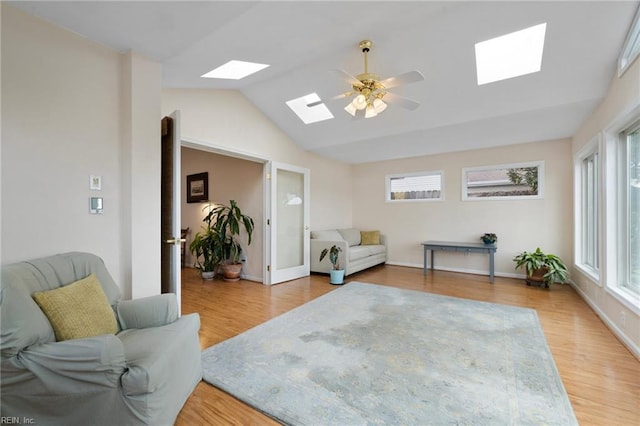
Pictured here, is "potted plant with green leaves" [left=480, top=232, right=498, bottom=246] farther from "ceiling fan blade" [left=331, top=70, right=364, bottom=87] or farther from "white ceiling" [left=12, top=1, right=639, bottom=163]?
"ceiling fan blade" [left=331, top=70, right=364, bottom=87]

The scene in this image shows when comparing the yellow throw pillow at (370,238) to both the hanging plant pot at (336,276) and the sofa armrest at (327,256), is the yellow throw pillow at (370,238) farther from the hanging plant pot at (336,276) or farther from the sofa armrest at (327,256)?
the hanging plant pot at (336,276)

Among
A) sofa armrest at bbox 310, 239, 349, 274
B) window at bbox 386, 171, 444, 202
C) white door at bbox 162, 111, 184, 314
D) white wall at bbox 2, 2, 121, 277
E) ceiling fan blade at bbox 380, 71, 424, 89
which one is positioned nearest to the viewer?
white wall at bbox 2, 2, 121, 277

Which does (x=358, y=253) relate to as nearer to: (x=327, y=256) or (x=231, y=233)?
(x=327, y=256)

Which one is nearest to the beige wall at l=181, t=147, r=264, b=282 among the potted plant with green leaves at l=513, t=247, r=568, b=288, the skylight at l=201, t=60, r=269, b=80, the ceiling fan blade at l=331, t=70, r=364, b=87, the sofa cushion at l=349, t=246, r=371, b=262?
the sofa cushion at l=349, t=246, r=371, b=262

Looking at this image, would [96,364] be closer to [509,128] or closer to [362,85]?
[362,85]

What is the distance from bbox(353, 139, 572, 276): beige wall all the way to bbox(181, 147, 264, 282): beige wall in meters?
3.04

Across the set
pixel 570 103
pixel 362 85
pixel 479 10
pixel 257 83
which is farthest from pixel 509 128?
pixel 257 83

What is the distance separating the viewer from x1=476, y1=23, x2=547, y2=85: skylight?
2.92 m

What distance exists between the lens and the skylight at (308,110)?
4363mm

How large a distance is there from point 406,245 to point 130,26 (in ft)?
19.4

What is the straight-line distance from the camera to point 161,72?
2660 mm

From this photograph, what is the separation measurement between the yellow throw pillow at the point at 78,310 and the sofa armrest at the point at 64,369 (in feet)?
0.57

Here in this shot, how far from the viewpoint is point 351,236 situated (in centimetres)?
639

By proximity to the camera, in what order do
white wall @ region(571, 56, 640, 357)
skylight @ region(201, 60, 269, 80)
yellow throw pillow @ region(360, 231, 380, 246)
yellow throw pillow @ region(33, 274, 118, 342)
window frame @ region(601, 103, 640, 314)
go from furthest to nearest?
yellow throw pillow @ region(360, 231, 380, 246)
skylight @ region(201, 60, 269, 80)
window frame @ region(601, 103, 640, 314)
white wall @ region(571, 56, 640, 357)
yellow throw pillow @ region(33, 274, 118, 342)
